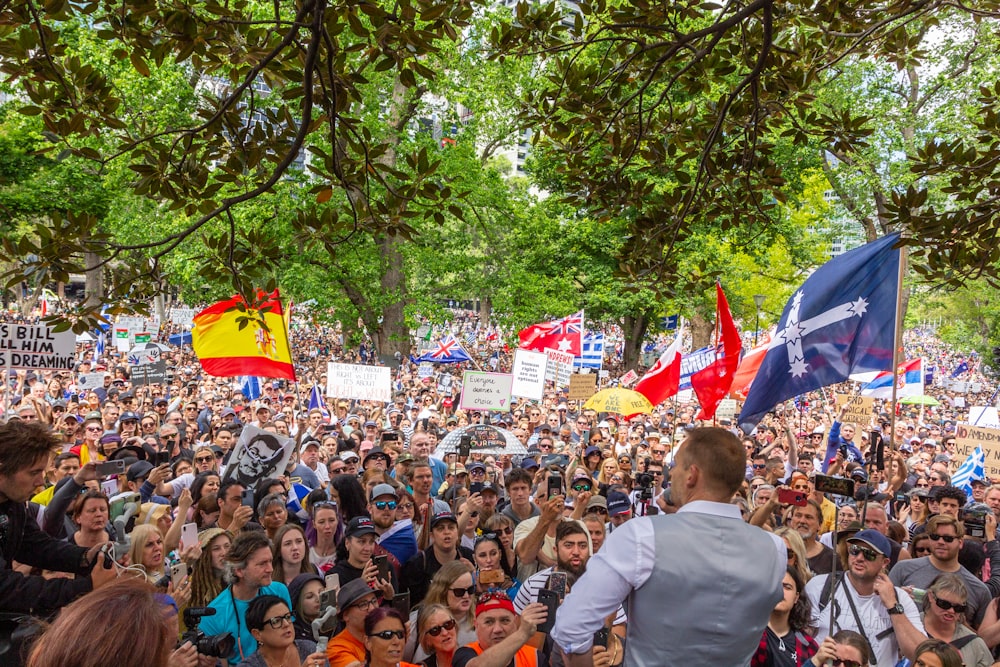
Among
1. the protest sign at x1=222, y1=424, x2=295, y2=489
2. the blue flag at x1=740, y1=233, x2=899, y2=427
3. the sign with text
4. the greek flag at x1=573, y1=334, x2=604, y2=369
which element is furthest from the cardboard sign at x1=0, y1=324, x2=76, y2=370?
the greek flag at x1=573, y1=334, x2=604, y2=369

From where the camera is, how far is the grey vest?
3041 mm

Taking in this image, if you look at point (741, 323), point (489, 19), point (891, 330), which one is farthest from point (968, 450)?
point (741, 323)

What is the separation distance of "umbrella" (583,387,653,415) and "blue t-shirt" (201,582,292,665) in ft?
35.6

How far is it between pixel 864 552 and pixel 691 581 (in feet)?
10.5

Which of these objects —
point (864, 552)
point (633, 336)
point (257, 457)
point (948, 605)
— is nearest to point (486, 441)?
point (257, 457)

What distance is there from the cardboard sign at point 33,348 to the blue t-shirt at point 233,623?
576cm

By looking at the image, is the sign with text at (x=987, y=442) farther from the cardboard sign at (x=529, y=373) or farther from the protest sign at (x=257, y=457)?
the protest sign at (x=257, y=457)

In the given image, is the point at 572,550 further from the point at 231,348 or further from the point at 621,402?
the point at 621,402

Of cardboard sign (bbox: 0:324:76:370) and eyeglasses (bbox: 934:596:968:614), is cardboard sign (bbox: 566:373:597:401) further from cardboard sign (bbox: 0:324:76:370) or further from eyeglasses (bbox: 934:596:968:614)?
eyeglasses (bbox: 934:596:968:614)

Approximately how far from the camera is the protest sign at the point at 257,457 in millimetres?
9172

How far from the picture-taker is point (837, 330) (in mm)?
8312

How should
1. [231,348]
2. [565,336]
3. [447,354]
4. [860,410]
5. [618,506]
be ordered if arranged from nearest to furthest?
[618,506]
[231,348]
[860,410]
[565,336]
[447,354]

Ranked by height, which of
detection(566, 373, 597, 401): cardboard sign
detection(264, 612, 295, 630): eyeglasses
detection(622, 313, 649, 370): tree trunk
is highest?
detection(622, 313, 649, 370): tree trunk

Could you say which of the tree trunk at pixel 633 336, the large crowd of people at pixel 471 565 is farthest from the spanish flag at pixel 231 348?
the tree trunk at pixel 633 336
